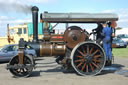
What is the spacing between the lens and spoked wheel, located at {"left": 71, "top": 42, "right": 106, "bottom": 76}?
666 centimetres

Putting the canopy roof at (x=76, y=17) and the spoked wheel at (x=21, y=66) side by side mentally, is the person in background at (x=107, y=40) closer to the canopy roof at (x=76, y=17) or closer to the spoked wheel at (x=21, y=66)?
the canopy roof at (x=76, y=17)

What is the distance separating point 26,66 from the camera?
6414 millimetres

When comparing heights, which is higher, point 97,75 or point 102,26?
point 102,26

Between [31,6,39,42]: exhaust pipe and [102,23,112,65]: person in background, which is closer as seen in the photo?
[102,23,112,65]: person in background

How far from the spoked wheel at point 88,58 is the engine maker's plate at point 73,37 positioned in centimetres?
27

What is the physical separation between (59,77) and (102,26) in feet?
9.35

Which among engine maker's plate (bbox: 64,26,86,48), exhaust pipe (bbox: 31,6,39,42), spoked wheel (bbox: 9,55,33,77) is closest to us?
spoked wheel (bbox: 9,55,33,77)

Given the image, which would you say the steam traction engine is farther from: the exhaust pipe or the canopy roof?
the exhaust pipe

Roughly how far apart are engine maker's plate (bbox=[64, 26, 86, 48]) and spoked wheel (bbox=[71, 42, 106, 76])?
27cm

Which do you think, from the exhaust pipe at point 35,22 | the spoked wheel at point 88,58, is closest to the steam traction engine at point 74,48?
the spoked wheel at point 88,58

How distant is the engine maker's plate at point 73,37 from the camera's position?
684 centimetres

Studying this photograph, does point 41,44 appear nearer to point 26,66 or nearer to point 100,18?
point 26,66

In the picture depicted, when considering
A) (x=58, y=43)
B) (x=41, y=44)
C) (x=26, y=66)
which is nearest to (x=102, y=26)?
(x=58, y=43)

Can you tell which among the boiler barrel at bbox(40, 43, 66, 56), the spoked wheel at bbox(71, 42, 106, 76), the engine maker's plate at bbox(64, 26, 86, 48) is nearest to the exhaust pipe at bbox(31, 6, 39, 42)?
the boiler barrel at bbox(40, 43, 66, 56)
